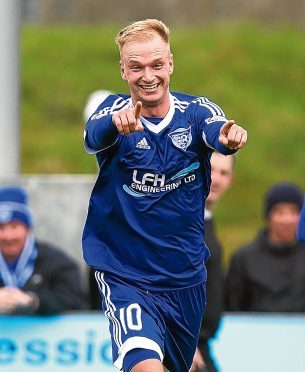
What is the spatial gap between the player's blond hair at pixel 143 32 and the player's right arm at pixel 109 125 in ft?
1.06

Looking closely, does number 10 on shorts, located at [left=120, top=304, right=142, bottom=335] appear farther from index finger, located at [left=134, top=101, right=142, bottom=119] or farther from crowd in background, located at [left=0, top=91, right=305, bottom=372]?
crowd in background, located at [left=0, top=91, right=305, bottom=372]

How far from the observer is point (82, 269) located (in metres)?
11.2

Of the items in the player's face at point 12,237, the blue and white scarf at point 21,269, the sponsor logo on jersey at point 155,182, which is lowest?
the blue and white scarf at point 21,269

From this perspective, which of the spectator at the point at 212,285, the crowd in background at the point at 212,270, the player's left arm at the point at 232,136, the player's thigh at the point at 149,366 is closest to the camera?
the player's left arm at the point at 232,136

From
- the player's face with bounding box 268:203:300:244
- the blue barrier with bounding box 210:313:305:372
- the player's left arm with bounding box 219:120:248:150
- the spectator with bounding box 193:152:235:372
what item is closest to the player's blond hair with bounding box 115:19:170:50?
the player's left arm with bounding box 219:120:248:150

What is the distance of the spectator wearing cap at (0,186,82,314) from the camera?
9297 millimetres

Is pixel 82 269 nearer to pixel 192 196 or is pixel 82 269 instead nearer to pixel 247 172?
pixel 192 196

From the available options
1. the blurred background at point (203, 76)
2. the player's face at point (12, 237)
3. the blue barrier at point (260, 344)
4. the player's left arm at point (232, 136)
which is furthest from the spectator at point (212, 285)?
the blurred background at point (203, 76)

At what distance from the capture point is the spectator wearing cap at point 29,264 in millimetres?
9297

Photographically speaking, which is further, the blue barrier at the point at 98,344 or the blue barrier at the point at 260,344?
the blue barrier at the point at 260,344

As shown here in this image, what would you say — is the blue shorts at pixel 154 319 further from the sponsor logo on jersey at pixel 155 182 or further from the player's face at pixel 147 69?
the player's face at pixel 147 69

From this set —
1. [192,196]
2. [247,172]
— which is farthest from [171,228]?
[247,172]

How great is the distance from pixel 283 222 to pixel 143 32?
3.91 metres

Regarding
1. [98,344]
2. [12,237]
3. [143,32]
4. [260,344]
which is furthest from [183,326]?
[12,237]
